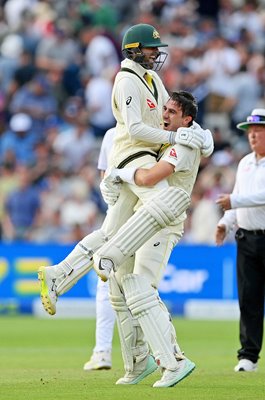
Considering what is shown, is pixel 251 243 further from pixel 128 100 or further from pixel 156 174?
pixel 128 100

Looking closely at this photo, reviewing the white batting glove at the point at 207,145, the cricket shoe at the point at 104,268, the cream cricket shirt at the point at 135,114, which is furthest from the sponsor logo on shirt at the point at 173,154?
the cricket shoe at the point at 104,268

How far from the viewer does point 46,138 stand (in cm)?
2091

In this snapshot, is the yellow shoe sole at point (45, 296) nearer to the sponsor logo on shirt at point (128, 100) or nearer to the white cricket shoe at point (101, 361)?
the sponsor logo on shirt at point (128, 100)

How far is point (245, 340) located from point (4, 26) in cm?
1422

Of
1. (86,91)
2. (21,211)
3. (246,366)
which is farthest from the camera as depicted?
(86,91)

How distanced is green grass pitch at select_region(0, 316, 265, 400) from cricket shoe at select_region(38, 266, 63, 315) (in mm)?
582

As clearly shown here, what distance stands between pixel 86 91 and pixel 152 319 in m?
13.8

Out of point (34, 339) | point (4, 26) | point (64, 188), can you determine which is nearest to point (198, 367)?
point (34, 339)

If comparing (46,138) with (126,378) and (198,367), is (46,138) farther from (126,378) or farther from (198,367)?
(126,378)

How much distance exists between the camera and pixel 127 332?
8.72 m

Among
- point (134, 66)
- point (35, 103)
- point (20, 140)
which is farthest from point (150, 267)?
point (35, 103)

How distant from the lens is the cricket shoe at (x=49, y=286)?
835 cm

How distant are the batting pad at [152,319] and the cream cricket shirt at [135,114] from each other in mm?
943

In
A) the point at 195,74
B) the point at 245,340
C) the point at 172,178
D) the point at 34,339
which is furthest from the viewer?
the point at 195,74
